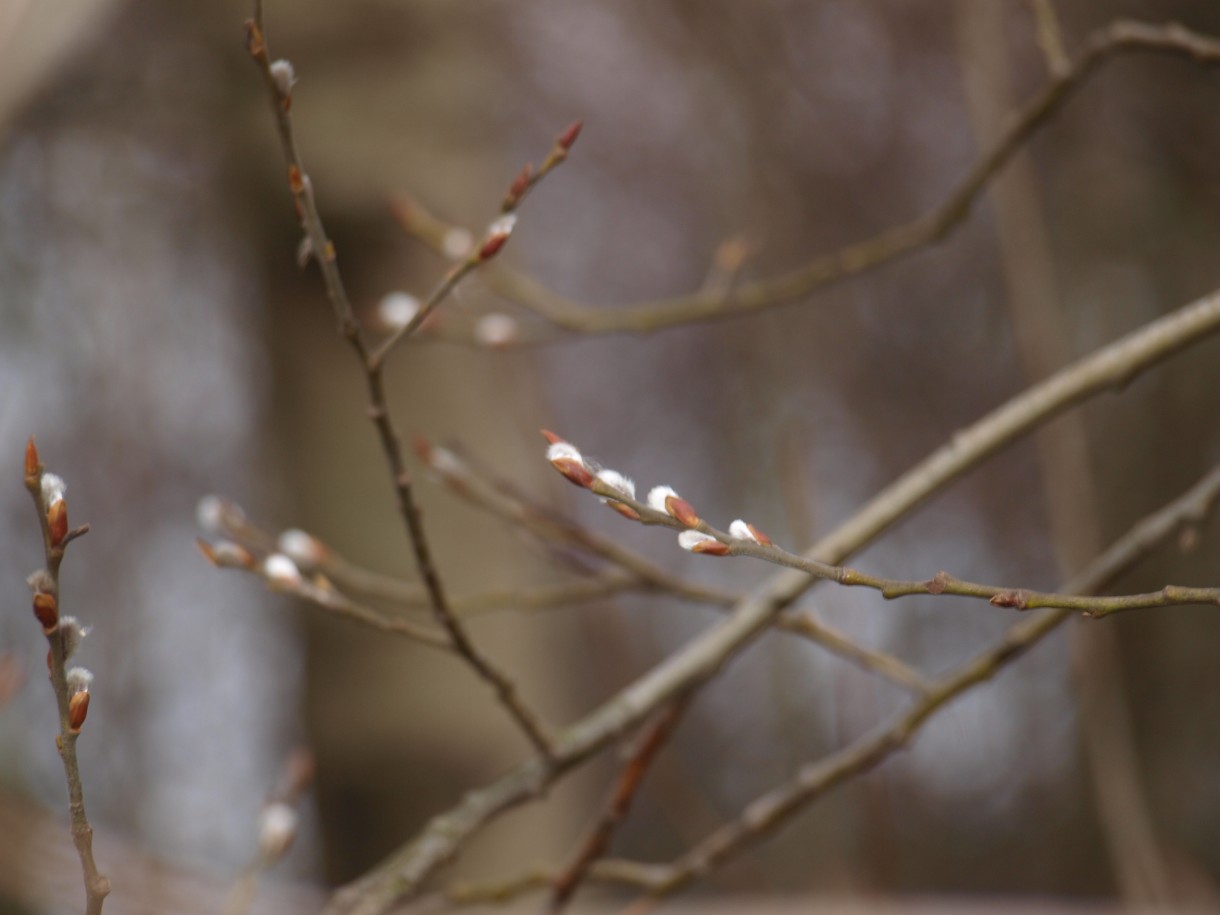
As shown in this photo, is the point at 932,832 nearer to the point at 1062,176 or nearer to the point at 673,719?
the point at 1062,176

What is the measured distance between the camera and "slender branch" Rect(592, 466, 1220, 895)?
81cm

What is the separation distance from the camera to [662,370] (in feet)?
16.2

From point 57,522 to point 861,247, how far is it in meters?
0.85

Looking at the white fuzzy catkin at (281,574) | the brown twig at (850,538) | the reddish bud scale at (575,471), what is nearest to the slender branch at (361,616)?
the white fuzzy catkin at (281,574)

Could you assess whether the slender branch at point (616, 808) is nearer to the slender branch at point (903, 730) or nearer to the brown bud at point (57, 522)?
the slender branch at point (903, 730)

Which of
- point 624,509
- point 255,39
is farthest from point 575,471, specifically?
point 255,39

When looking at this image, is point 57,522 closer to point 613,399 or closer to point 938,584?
point 938,584

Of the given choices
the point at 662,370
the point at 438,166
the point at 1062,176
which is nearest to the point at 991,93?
the point at 438,166

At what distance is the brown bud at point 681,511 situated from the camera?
507 mm

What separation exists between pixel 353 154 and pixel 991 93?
100 cm

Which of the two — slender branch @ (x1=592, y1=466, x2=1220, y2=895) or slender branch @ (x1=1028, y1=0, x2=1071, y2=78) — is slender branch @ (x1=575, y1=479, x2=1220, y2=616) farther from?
slender branch @ (x1=1028, y1=0, x2=1071, y2=78)

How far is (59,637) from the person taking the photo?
491 mm

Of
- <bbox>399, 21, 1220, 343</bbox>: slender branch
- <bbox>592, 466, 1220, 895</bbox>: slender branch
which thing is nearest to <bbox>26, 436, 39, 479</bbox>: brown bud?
<bbox>592, 466, 1220, 895</bbox>: slender branch

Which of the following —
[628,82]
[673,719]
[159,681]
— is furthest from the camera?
[628,82]
